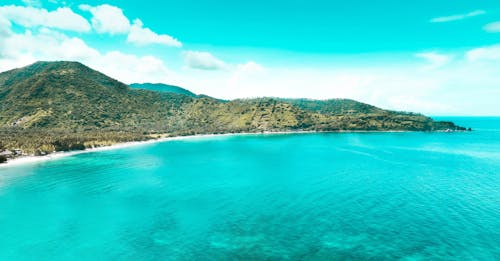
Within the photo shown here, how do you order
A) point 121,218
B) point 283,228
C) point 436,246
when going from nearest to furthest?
1. point 436,246
2. point 283,228
3. point 121,218

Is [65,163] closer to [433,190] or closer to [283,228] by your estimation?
[283,228]

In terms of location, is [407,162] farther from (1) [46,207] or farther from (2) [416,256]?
(1) [46,207]

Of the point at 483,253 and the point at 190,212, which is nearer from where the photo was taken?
the point at 483,253

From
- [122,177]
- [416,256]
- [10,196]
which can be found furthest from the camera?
[122,177]

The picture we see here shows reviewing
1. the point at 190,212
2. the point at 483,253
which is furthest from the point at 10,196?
the point at 483,253

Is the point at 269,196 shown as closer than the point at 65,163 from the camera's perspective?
Yes

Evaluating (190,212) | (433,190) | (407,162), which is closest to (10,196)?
(190,212)
